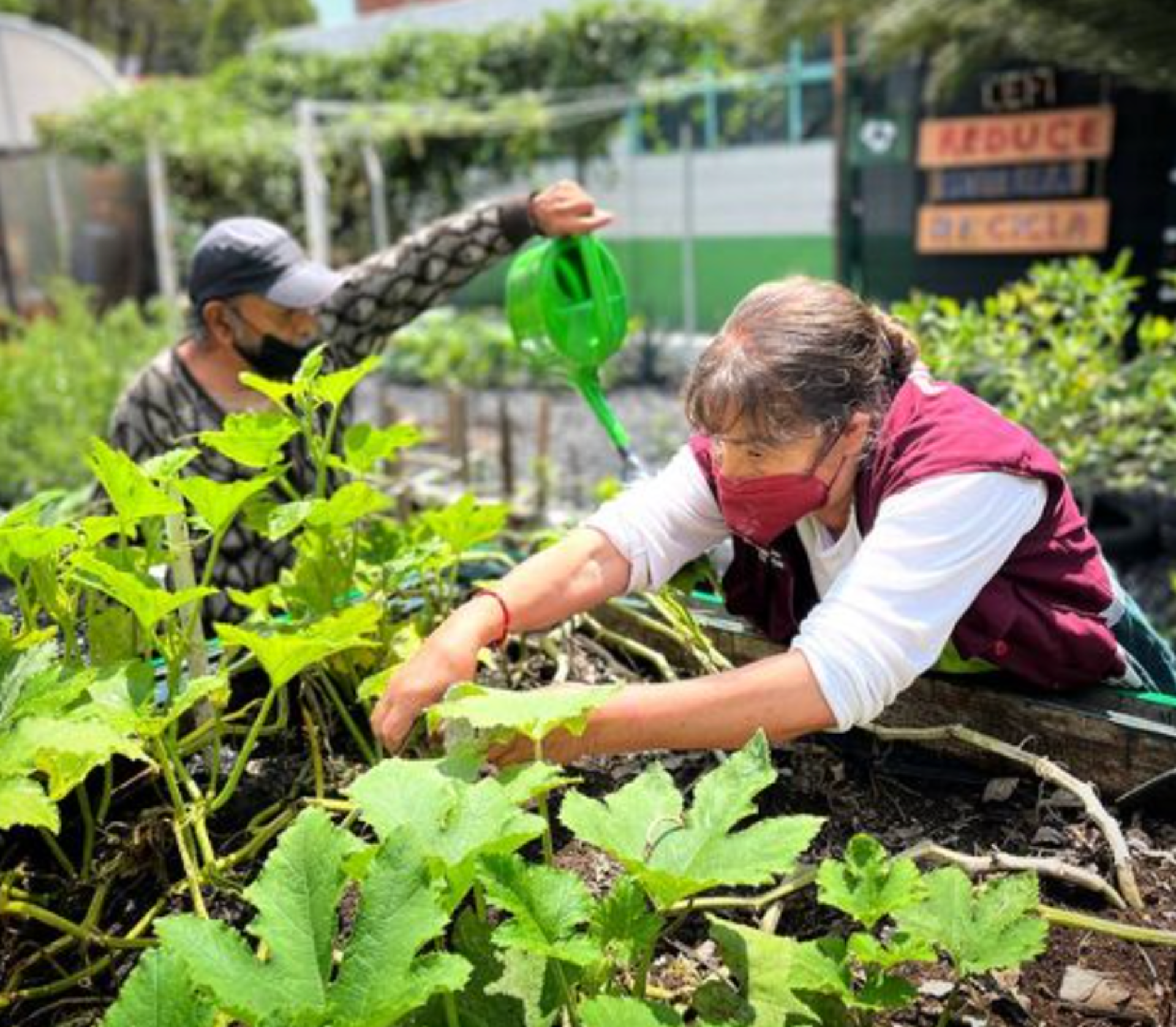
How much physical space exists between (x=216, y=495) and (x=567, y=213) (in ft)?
4.01

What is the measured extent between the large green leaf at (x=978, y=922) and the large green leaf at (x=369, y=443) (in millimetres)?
817

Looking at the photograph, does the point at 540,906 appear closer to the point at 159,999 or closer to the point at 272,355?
the point at 159,999

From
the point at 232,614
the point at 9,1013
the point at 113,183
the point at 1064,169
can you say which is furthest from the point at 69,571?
the point at 113,183

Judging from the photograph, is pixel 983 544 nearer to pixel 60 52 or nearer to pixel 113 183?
pixel 113 183

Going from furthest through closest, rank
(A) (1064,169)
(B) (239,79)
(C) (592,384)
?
(B) (239,79) < (A) (1064,169) < (C) (592,384)

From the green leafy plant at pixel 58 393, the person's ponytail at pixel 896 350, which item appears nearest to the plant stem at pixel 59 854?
the person's ponytail at pixel 896 350

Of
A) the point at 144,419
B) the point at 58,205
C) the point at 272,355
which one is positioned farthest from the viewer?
the point at 58,205

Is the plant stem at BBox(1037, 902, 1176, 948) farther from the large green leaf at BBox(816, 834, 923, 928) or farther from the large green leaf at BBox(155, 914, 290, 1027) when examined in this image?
the large green leaf at BBox(155, 914, 290, 1027)

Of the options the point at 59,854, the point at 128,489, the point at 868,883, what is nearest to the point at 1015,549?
the point at 868,883

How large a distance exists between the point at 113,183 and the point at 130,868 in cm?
1130

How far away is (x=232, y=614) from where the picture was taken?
241 centimetres

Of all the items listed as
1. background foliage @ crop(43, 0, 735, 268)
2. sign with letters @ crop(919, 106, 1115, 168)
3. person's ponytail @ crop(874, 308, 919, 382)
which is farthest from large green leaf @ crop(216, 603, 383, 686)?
background foliage @ crop(43, 0, 735, 268)

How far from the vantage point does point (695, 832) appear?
0.97 meters

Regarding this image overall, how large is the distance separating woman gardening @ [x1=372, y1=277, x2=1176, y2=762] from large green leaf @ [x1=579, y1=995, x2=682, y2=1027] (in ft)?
1.31
